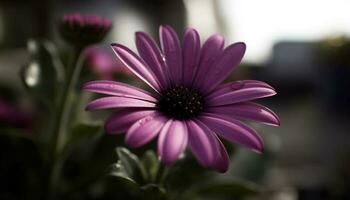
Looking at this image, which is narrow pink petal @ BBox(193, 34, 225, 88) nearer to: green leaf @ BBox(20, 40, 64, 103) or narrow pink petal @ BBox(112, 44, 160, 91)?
narrow pink petal @ BBox(112, 44, 160, 91)

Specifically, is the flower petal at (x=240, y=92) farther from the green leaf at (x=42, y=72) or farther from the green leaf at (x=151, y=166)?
the green leaf at (x=42, y=72)

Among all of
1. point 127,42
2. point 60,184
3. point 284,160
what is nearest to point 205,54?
point 60,184

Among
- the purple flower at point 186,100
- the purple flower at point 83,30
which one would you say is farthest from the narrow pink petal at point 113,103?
the purple flower at point 83,30

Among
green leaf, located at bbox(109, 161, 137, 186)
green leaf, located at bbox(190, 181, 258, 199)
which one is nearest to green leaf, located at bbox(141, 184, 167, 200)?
green leaf, located at bbox(109, 161, 137, 186)

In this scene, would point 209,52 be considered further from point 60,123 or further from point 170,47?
point 60,123

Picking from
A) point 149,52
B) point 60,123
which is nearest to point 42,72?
point 60,123

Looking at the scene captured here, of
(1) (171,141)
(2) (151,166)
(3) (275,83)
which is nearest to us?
(1) (171,141)
